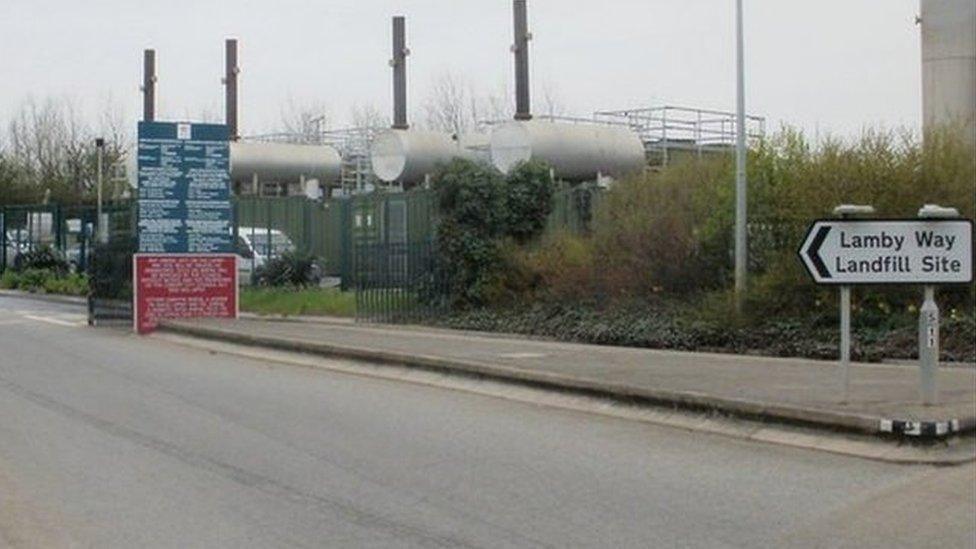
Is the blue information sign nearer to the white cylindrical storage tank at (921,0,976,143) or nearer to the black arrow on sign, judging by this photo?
the white cylindrical storage tank at (921,0,976,143)

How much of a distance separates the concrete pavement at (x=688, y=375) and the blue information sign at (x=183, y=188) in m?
4.20

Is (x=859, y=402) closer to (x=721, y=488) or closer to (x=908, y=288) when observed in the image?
(x=721, y=488)

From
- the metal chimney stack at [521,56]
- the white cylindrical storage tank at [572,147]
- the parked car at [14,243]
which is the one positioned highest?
the metal chimney stack at [521,56]

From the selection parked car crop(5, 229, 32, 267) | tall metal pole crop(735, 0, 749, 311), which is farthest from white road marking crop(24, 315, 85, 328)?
parked car crop(5, 229, 32, 267)

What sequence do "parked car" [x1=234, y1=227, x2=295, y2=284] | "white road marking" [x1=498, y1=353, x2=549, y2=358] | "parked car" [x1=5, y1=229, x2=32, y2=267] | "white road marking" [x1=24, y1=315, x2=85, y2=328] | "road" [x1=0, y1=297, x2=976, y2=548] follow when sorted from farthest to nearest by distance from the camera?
"parked car" [x1=5, y1=229, x2=32, y2=267]
"parked car" [x1=234, y1=227, x2=295, y2=284]
"white road marking" [x1=24, y1=315, x2=85, y2=328]
"white road marking" [x1=498, y1=353, x2=549, y2=358]
"road" [x1=0, y1=297, x2=976, y2=548]

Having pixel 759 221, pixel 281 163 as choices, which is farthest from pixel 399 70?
pixel 759 221

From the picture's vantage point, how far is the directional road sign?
13.1m

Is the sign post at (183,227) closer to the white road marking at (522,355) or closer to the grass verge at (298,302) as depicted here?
the grass verge at (298,302)

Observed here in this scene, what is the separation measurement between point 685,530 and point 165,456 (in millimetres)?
4871

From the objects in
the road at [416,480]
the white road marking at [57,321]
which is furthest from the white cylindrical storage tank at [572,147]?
the road at [416,480]

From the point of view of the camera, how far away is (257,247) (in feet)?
123

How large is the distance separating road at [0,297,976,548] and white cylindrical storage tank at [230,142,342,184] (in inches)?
1254

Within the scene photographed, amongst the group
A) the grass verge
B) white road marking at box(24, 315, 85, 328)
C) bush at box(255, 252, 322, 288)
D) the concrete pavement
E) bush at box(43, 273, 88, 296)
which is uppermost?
bush at box(255, 252, 322, 288)

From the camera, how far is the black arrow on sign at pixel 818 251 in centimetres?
1318
